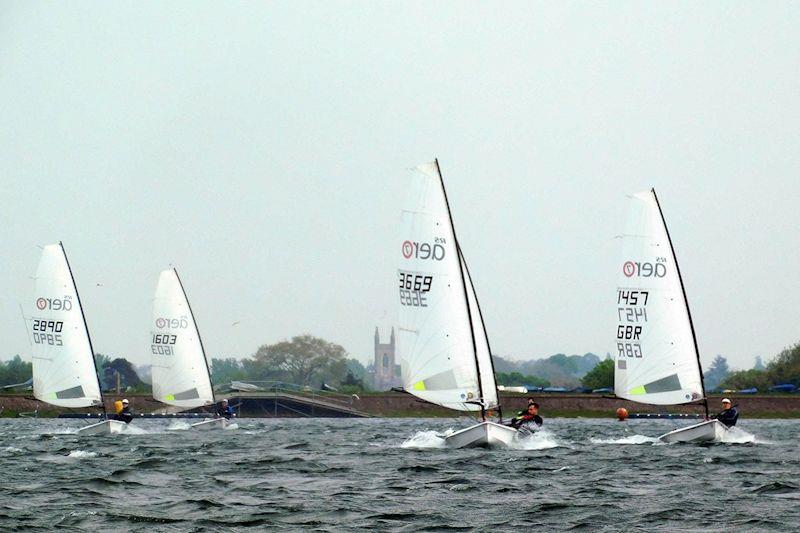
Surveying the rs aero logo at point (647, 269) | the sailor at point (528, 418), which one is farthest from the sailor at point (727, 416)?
the sailor at point (528, 418)

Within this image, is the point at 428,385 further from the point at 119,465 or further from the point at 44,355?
the point at 44,355

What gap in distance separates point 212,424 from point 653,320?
2620 centimetres

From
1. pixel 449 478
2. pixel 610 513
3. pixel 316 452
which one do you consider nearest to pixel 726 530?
pixel 610 513

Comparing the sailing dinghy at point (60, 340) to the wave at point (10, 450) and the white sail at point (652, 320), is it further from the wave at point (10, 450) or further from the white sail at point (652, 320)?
the white sail at point (652, 320)

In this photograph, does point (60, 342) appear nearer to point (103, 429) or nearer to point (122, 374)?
point (103, 429)

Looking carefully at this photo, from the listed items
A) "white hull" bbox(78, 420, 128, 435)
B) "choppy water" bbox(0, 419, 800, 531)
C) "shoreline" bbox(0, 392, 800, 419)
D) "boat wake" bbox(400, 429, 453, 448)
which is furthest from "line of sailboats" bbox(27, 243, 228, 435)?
"shoreline" bbox(0, 392, 800, 419)

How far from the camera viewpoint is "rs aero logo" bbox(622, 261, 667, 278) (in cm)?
4447

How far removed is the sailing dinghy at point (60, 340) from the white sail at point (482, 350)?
850 inches

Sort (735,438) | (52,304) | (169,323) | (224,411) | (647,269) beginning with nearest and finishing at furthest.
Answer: (735,438)
(647,269)
(52,304)
(169,323)
(224,411)

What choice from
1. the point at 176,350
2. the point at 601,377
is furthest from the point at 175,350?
the point at 601,377

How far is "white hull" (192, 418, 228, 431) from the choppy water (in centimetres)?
1969

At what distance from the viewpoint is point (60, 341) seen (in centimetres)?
5575

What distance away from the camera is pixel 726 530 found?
752 inches

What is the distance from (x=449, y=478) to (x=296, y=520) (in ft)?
24.6
